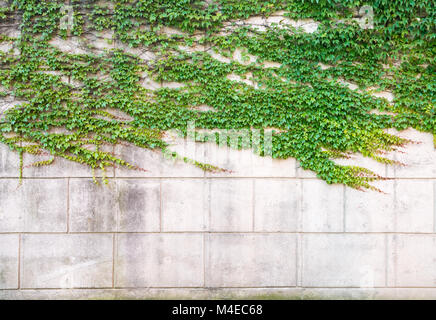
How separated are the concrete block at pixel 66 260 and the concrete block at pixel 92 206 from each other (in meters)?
0.16

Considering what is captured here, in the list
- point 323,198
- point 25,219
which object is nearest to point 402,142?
point 323,198

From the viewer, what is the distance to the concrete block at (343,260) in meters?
4.26

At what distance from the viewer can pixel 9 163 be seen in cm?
427

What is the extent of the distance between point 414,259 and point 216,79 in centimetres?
420

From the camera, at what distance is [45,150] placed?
4270 millimetres

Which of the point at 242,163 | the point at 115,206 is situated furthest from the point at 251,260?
the point at 115,206

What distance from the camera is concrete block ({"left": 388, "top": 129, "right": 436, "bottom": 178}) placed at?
4219mm

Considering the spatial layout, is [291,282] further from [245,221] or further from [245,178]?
[245,178]

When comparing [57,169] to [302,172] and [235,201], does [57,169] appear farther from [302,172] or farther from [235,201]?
[302,172]

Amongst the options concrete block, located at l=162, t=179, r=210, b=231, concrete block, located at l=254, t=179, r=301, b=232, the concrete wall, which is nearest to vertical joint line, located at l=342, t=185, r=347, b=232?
the concrete wall

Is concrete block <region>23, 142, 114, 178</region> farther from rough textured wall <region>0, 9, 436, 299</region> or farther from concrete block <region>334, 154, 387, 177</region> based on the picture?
concrete block <region>334, 154, 387, 177</region>

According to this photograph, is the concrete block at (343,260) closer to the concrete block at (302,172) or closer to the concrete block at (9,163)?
the concrete block at (302,172)

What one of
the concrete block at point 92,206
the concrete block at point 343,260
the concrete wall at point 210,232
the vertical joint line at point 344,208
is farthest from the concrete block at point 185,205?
the vertical joint line at point 344,208

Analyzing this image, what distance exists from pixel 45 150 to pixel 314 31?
4.60 meters
